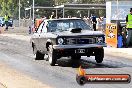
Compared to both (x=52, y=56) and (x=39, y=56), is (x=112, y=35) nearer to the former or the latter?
(x=39, y=56)

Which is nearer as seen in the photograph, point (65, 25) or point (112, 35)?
point (65, 25)

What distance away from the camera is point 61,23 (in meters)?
14.8

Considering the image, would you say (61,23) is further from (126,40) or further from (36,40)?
(126,40)

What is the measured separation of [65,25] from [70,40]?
1387mm

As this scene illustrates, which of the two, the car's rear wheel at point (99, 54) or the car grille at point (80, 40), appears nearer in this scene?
the car grille at point (80, 40)

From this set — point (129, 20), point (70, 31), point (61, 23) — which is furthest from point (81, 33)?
point (129, 20)

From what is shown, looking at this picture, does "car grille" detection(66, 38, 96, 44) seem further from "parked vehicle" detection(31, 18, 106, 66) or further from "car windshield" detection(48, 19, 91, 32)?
"car windshield" detection(48, 19, 91, 32)

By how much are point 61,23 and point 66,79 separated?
4518 millimetres

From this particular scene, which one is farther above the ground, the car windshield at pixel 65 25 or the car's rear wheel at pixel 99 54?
the car windshield at pixel 65 25

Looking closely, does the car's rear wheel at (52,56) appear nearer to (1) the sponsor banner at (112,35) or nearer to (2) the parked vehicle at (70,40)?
(2) the parked vehicle at (70,40)

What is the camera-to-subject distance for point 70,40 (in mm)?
13453

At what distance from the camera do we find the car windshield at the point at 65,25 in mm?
14609

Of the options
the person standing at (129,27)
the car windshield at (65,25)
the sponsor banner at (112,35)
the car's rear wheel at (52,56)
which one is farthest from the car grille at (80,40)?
the sponsor banner at (112,35)

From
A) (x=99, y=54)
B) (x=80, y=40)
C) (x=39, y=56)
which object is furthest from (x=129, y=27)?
(x=80, y=40)
